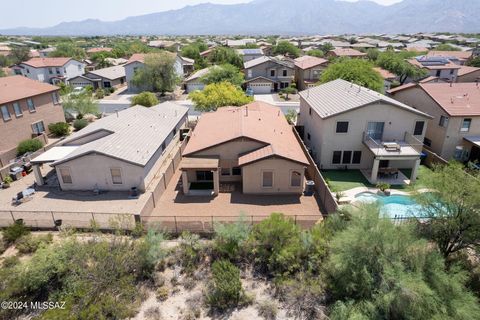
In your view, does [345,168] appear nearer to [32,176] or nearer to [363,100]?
[363,100]

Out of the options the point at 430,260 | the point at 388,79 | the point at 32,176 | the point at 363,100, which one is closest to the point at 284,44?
the point at 388,79

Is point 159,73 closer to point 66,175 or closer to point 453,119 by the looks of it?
point 66,175

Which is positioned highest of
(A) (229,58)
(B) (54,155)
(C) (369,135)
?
(A) (229,58)

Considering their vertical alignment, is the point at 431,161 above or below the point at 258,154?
below

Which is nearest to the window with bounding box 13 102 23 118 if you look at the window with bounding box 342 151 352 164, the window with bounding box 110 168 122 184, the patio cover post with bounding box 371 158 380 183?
the window with bounding box 110 168 122 184

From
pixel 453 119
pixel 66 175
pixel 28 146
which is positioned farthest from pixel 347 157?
pixel 28 146

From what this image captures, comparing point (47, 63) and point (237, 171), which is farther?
point (47, 63)

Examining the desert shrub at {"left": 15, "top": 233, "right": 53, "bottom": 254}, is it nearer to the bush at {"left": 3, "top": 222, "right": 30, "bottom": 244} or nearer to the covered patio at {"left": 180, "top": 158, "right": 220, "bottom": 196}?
the bush at {"left": 3, "top": 222, "right": 30, "bottom": 244}
